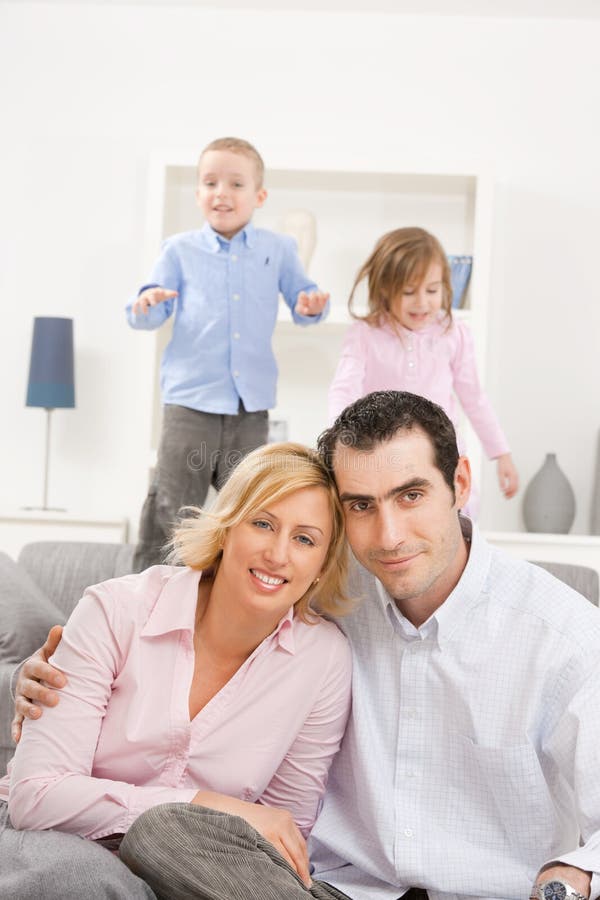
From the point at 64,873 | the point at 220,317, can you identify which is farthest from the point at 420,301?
the point at 64,873

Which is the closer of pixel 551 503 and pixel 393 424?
pixel 393 424

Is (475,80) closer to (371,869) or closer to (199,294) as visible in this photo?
(199,294)

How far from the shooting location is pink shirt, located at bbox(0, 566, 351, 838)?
1622mm

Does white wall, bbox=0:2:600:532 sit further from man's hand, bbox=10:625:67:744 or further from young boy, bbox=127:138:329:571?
man's hand, bbox=10:625:67:744

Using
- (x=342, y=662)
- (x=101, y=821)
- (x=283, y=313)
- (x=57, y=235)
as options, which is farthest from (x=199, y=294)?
(x=101, y=821)

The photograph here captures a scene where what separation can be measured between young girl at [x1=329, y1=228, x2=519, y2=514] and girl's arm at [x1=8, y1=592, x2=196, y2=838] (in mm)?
1550

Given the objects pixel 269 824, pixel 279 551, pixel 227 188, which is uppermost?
pixel 227 188

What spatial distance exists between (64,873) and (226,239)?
86.9 inches

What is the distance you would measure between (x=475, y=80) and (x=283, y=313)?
51.3 inches

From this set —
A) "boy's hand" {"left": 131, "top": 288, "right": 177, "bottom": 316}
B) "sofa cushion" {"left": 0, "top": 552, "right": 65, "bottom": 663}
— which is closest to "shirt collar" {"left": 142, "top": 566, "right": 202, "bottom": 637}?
"sofa cushion" {"left": 0, "top": 552, "right": 65, "bottom": 663}

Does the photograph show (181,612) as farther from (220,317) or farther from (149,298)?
(220,317)

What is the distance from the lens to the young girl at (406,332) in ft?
10.3

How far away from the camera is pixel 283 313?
Answer: 13.2 feet

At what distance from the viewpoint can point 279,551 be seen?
1722 millimetres
